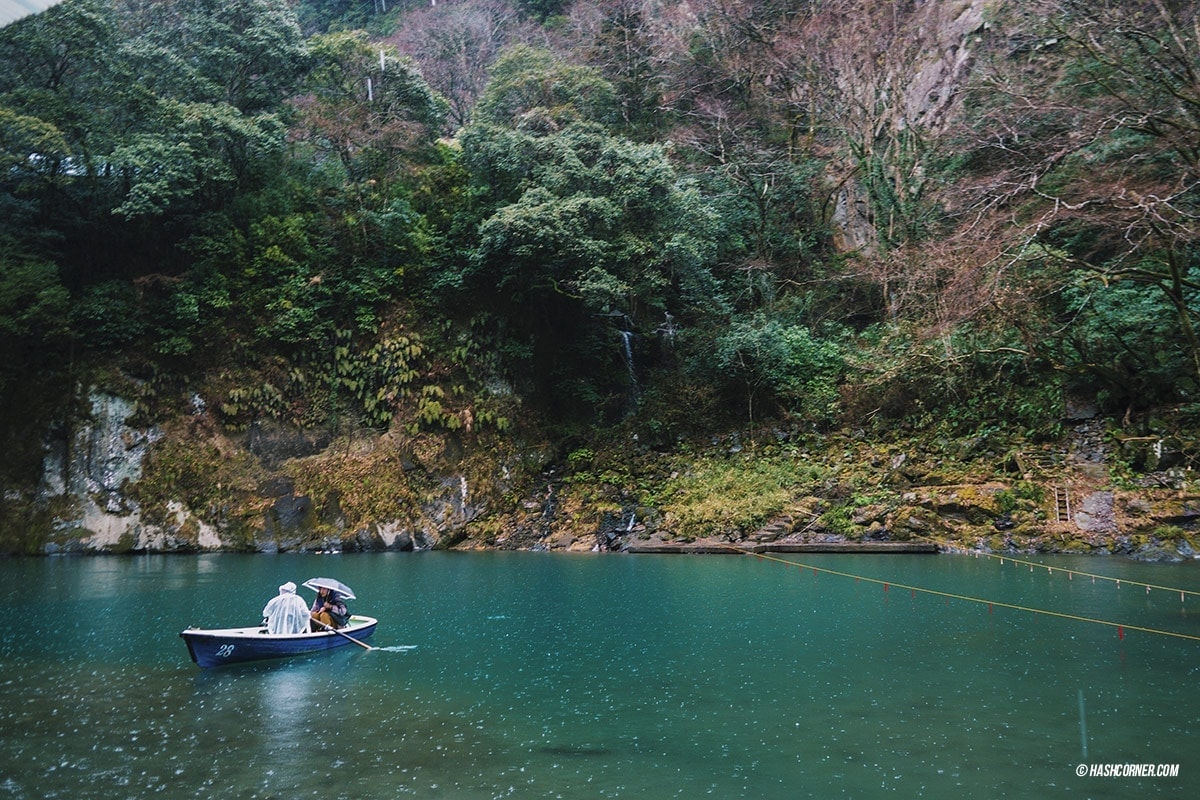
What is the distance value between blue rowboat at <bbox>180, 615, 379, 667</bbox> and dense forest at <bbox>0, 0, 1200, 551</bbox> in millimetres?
10817

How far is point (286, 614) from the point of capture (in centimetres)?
952

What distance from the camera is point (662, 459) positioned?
21812 millimetres

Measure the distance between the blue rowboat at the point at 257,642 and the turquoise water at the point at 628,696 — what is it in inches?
6.2

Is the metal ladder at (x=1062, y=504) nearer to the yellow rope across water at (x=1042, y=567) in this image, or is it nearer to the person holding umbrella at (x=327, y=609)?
the yellow rope across water at (x=1042, y=567)

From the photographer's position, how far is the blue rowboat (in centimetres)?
866

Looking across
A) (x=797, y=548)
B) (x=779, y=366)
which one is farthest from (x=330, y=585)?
(x=779, y=366)

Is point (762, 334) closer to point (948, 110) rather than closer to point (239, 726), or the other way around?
point (948, 110)

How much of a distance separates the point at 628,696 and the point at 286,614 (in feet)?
14.5

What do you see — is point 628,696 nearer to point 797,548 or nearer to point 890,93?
point 797,548

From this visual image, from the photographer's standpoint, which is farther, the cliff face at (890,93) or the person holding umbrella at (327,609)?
the cliff face at (890,93)

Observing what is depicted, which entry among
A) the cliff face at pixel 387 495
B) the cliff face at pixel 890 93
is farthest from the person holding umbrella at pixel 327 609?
the cliff face at pixel 890 93

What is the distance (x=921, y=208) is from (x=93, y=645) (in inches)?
856

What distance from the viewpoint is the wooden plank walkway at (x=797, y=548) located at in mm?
17250

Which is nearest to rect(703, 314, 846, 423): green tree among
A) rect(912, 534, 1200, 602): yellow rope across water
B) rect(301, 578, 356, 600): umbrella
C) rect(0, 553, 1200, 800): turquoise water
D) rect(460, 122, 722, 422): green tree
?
rect(460, 122, 722, 422): green tree
